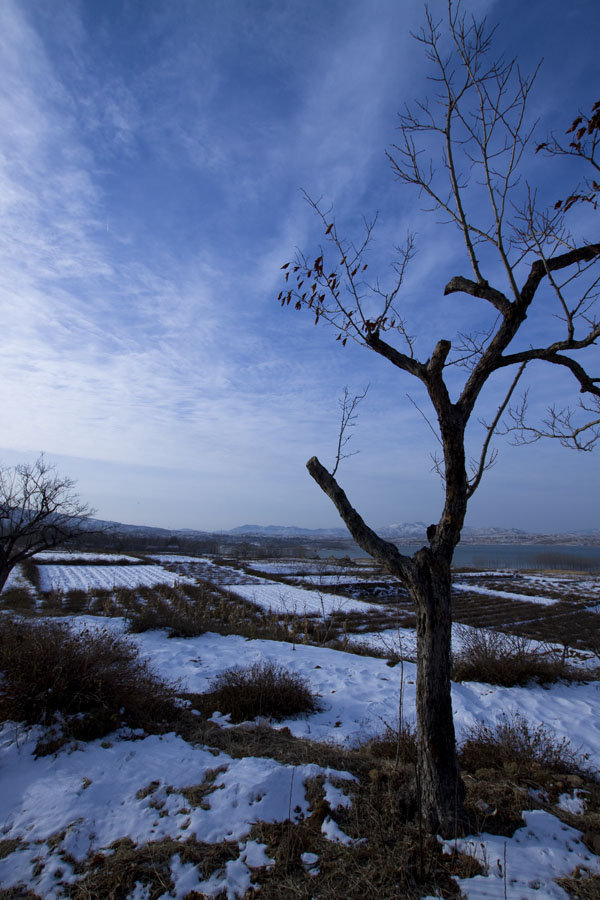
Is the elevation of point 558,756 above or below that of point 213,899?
below

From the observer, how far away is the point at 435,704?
11.2 feet

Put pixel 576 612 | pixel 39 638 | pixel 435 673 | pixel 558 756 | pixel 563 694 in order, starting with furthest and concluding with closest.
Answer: pixel 576 612
pixel 563 694
pixel 39 638
pixel 558 756
pixel 435 673

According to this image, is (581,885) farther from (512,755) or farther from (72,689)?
(72,689)

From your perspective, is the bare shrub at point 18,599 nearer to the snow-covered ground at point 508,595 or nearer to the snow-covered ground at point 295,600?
the snow-covered ground at point 295,600

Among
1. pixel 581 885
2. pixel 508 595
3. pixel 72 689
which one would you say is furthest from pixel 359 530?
pixel 508 595

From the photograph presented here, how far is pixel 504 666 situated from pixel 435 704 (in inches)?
336

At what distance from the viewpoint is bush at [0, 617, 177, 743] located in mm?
5242

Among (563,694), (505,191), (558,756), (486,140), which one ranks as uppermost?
(486,140)

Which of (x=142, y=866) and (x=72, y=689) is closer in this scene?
(x=142, y=866)

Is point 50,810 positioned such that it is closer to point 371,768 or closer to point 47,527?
point 371,768

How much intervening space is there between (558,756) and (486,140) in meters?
7.36

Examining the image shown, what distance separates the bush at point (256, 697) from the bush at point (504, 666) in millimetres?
4837

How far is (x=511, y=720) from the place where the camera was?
26.0 ft

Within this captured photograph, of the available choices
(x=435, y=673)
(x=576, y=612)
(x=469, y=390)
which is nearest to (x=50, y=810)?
(x=435, y=673)
